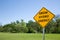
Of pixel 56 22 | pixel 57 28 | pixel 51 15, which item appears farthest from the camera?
pixel 56 22

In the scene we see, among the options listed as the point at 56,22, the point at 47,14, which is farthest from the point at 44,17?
the point at 56,22

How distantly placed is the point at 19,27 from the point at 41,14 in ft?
255

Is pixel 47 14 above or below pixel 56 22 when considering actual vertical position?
below

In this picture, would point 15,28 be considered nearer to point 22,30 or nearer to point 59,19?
point 22,30

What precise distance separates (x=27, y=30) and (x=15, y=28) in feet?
24.0

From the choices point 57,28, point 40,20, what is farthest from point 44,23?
point 57,28

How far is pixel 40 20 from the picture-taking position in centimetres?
682

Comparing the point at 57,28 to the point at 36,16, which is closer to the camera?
the point at 36,16

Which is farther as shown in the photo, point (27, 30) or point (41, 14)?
point (27, 30)

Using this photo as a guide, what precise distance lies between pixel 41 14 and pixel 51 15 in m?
0.45

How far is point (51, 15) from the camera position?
6562mm

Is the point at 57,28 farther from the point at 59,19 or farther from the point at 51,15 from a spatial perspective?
the point at 51,15

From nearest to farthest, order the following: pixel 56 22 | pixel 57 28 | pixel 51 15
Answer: pixel 51 15 < pixel 57 28 < pixel 56 22

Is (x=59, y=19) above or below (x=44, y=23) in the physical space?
above
